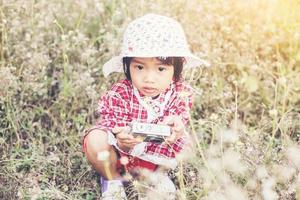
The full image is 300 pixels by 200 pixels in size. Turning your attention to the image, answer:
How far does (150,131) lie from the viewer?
9.38 feet

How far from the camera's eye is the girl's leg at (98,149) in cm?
309

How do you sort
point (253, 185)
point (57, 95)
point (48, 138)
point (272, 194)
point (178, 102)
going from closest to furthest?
1. point (272, 194)
2. point (253, 185)
3. point (178, 102)
4. point (48, 138)
5. point (57, 95)

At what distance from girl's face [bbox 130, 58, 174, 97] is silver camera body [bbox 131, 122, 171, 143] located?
0.77 ft

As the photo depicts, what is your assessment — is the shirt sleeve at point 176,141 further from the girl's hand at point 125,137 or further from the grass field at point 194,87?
the girl's hand at point 125,137

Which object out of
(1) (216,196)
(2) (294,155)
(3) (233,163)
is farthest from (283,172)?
(1) (216,196)

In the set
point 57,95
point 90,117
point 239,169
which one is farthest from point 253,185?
point 57,95

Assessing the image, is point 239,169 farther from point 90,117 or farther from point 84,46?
point 84,46

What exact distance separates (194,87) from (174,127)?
83 cm

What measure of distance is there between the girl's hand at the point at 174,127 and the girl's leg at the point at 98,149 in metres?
0.27

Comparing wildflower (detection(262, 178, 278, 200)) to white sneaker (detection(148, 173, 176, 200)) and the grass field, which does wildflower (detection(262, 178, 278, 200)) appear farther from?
white sneaker (detection(148, 173, 176, 200))

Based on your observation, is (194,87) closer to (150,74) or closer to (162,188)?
(150,74)

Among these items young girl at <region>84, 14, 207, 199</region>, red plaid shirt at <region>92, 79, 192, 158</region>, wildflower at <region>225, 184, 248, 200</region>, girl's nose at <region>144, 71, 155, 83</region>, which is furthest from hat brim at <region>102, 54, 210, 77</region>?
wildflower at <region>225, 184, 248, 200</region>

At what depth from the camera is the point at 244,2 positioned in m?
4.35

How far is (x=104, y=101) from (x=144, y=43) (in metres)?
0.35
